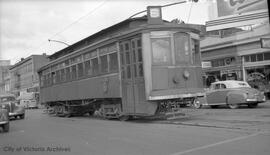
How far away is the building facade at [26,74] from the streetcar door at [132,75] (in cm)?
5307

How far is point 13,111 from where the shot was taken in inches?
993

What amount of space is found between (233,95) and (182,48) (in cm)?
623

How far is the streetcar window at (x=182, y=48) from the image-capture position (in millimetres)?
15211

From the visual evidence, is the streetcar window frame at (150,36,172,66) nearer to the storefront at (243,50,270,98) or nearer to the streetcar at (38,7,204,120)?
the streetcar at (38,7,204,120)

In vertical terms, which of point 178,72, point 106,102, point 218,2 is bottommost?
point 106,102

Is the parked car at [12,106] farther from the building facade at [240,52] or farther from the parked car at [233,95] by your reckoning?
the building facade at [240,52]

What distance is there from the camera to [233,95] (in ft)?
66.2

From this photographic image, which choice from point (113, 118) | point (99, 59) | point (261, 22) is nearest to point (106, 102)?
point (113, 118)

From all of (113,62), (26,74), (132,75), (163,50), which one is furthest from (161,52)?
(26,74)

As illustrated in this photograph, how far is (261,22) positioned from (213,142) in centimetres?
2459

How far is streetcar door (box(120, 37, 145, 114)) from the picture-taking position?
15.0m

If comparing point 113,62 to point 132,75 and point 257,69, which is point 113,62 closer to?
point 132,75

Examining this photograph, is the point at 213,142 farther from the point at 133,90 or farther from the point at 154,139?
the point at 133,90

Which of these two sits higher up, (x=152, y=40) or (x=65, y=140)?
(x=152, y=40)
